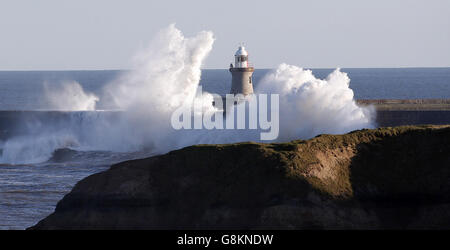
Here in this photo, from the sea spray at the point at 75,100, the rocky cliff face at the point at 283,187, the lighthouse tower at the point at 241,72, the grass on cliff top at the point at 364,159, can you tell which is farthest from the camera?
the sea spray at the point at 75,100

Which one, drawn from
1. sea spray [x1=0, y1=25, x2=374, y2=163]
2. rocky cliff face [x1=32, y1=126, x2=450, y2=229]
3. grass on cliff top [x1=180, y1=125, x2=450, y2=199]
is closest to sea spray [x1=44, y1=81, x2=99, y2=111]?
sea spray [x1=0, y1=25, x2=374, y2=163]

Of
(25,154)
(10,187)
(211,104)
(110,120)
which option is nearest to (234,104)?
(211,104)

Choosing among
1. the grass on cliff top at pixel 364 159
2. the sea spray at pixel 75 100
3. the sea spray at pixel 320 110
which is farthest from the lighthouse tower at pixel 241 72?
the grass on cliff top at pixel 364 159

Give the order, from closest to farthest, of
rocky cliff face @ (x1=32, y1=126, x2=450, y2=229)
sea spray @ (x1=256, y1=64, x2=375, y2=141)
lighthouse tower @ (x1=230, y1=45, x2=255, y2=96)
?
rocky cliff face @ (x1=32, y1=126, x2=450, y2=229) < sea spray @ (x1=256, y1=64, x2=375, y2=141) < lighthouse tower @ (x1=230, y1=45, x2=255, y2=96)

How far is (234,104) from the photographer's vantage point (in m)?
43.4

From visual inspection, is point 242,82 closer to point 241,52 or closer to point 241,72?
point 241,72

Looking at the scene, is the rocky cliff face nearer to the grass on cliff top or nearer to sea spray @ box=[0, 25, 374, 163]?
the grass on cliff top

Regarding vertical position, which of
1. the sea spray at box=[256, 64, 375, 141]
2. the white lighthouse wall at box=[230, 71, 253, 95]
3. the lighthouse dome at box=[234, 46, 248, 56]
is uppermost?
the lighthouse dome at box=[234, 46, 248, 56]

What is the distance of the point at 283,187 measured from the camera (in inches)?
797

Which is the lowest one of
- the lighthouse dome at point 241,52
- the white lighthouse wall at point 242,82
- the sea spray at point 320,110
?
the sea spray at point 320,110

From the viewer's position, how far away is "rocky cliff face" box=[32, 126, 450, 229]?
65.8 ft

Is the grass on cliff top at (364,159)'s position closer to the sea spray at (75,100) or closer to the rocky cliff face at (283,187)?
the rocky cliff face at (283,187)

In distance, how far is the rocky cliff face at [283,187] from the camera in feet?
65.8
